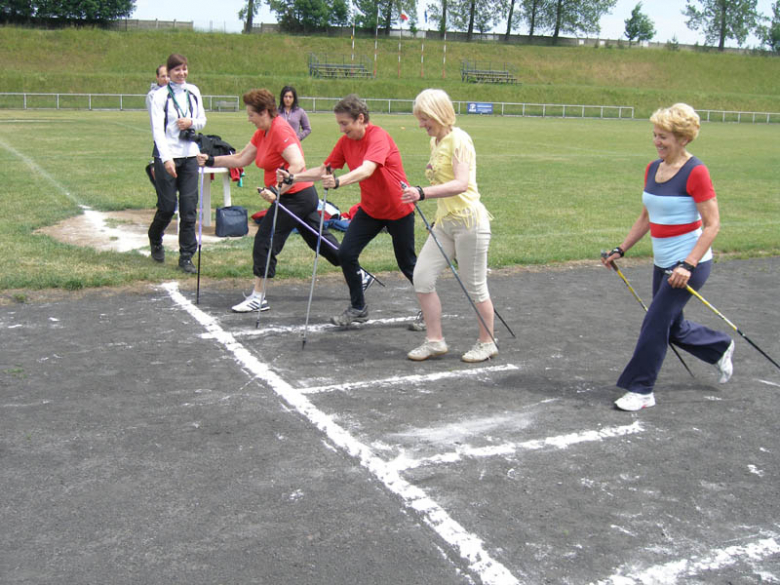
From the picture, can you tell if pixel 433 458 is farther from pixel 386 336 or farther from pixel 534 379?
pixel 386 336

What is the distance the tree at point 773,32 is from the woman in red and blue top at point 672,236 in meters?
114

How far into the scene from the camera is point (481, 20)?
9619cm

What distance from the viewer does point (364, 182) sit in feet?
21.2

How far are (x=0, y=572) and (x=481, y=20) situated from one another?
99.5m

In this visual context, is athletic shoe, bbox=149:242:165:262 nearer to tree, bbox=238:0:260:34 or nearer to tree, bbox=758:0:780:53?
tree, bbox=238:0:260:34

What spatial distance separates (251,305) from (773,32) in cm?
11491

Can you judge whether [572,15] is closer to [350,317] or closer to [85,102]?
[85,102]

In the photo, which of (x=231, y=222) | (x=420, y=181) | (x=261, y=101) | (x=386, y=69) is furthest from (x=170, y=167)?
(x=386, y=69)

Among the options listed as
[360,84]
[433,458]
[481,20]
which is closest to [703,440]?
[433,458]

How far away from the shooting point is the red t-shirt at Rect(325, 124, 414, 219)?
6227 millimetres

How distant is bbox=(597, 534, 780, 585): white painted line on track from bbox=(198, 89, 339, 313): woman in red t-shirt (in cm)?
443

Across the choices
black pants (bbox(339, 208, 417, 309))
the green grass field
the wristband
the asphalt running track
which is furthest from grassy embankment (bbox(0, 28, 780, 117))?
the wristband

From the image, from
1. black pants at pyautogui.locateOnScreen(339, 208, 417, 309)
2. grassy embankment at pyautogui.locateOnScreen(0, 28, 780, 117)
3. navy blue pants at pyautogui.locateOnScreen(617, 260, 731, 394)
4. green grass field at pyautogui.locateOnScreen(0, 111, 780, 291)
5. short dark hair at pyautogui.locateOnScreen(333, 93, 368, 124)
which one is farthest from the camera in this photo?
grassy embankment at pyautogui.locateOnScreen(0, 28, 780, 117)

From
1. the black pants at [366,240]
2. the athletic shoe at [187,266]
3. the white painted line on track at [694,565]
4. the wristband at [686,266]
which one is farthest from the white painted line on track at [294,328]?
the white painted line on track at [694,565]
